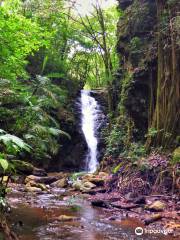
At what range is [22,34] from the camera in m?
9.59

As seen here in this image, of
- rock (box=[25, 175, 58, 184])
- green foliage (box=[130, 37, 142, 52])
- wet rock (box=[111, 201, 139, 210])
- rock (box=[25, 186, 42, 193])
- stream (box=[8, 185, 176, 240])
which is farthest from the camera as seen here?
green foliage (box=[130, 37, 142, 52])

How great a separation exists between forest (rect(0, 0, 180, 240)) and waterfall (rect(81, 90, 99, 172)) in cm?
6

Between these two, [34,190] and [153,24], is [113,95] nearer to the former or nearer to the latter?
[153,24]

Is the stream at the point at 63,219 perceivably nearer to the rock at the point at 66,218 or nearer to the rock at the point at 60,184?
the rock at the point at 66,218

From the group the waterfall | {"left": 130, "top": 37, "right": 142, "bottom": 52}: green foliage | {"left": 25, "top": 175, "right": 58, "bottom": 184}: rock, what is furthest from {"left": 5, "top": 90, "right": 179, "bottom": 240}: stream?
the waterfall

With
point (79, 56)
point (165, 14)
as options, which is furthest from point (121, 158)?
point (79, 56)

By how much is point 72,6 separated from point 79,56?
11629 mm

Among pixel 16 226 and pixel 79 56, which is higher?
pixel 79 56

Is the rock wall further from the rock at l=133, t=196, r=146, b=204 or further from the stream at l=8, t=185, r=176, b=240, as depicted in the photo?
the stream at l=8, t=185, r=176, b=240

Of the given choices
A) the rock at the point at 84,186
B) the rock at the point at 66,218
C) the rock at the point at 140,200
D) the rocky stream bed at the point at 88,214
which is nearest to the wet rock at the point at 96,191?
the rocky stream bed at the point at 88,214

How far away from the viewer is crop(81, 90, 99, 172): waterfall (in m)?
17.8

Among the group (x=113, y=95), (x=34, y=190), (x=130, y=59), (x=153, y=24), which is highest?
(x=153, y=24)

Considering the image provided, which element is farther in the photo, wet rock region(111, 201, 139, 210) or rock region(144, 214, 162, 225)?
wet rock region(111, 201, 139, 210)

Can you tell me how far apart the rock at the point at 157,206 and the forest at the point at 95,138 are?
0.09ft
